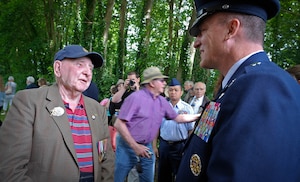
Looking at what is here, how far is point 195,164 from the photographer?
124 cm

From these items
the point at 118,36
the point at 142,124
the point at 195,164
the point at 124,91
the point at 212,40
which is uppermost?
the point at 118,36

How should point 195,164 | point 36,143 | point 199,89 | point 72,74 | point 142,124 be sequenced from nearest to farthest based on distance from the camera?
point 195,164 < point 36,143 < point 72,74 < point 142,124 < point 199,89

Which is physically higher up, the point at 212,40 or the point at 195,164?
the point at 212,40

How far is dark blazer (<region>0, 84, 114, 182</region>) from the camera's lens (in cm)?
213

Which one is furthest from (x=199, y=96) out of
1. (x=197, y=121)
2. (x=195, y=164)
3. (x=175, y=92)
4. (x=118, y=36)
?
(x=118, y=36)

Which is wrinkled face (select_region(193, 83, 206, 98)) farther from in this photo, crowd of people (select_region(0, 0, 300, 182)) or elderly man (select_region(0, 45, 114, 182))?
elderly man (select_region(0, 45, 114, 182))

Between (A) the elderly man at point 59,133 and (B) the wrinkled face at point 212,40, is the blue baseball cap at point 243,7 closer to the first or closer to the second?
(B) the wrinkled face at point 212,40

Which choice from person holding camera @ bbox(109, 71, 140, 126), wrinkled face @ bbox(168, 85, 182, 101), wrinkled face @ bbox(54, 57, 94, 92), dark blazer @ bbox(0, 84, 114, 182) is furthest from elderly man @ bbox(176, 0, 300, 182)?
person holding camera @ bbox(109, 71, 140, 126)

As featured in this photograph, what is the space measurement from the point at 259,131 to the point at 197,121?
522mm

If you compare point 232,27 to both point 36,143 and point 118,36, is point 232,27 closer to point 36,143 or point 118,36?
point 36,143

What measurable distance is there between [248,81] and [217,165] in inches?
12.6

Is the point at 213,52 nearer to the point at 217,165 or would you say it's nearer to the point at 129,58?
the point at 217,165

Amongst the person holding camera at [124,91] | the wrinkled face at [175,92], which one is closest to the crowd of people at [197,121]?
the wrinkled face at [175,92]

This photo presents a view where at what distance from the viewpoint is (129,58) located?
56.7 ft
